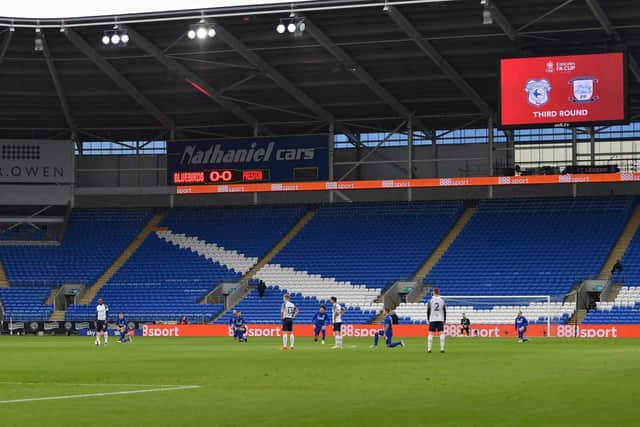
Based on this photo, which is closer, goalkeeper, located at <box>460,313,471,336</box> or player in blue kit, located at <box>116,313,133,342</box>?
player in blue kit, located at <box>116,313,133,342</box>

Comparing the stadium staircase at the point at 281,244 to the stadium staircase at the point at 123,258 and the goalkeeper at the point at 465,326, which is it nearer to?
the stadium staircase at the point at 123,258

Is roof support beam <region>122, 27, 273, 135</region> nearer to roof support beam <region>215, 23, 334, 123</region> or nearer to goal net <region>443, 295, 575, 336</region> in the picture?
roof support beam <region>215, 23, 334, 123</region>

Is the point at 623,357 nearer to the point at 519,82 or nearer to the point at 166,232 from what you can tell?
the point at 519,82

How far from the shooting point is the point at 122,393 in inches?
711

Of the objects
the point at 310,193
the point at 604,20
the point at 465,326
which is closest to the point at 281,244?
the point at 310,193

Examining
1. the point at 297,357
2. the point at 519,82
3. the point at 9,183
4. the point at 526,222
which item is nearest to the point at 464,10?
the point at 519,82

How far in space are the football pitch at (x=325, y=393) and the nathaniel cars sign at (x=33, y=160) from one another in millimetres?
47340

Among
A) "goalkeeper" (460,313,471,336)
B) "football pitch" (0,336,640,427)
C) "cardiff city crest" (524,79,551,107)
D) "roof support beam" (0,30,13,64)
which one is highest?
"roof support beam" (0,30,13,64)

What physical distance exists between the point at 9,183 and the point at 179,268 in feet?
41.9

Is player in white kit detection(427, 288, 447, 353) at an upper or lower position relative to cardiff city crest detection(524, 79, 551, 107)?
lower

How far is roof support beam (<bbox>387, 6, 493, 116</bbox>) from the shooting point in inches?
2084

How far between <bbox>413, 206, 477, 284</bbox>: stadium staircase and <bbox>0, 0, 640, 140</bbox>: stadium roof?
570 centimetres

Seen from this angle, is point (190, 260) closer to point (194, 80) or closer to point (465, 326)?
point (194, 80)

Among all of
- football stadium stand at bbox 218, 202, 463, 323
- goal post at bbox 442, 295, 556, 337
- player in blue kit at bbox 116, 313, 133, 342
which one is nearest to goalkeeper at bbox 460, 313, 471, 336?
goal post at bbox 442, 295, 556, 337
